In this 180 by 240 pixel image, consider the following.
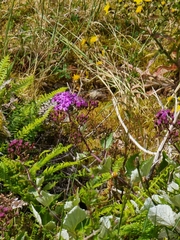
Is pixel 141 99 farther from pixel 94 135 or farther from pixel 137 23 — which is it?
pixel 137 23

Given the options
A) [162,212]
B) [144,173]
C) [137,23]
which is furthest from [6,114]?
[137,23]

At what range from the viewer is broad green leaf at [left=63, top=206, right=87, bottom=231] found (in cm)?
152

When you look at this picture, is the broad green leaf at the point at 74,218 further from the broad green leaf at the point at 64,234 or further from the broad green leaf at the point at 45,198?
the broad green leaf at the point at 45,198

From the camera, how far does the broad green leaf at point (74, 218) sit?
152 cm

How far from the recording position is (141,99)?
2.97 m

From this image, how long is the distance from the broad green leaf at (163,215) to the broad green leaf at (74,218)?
8.1 inches

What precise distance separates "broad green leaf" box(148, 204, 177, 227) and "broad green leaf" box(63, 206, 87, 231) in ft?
0.67

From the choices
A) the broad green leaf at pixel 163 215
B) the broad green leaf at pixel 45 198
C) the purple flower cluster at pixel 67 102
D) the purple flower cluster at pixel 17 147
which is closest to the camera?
the broad green leaf at pixel 163 215

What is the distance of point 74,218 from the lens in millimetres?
1529

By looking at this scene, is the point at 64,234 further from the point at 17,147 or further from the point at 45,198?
the point at 17,147

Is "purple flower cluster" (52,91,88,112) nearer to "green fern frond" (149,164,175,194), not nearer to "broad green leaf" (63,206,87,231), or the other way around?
"green fern frond" (149,164,175,194)

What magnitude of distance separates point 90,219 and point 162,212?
264mm

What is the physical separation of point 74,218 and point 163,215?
0.27 metres

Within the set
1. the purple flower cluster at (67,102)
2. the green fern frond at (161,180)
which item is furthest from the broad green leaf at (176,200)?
the purple flower cluster at (67,102)
